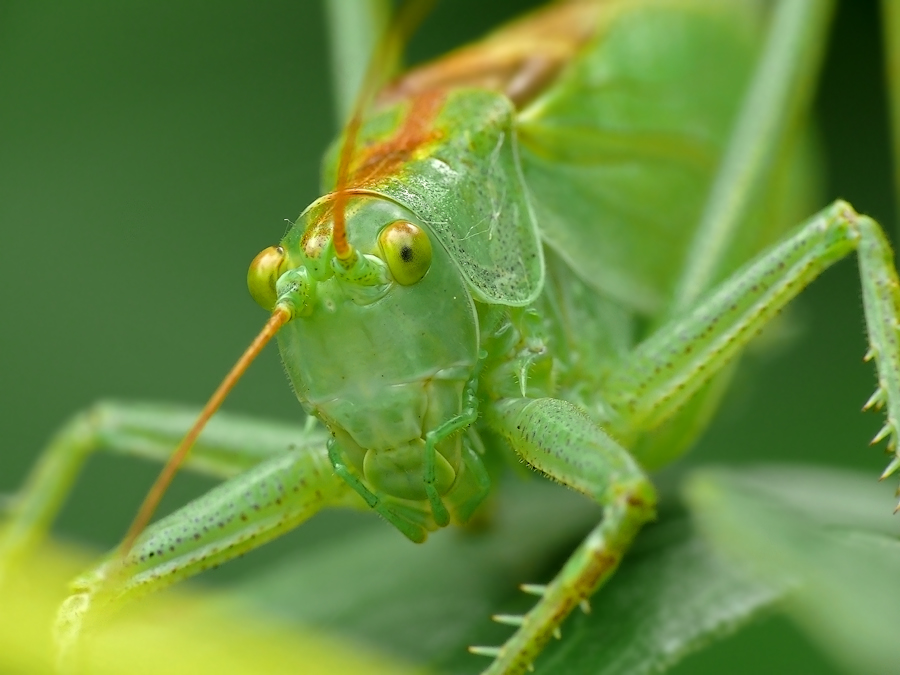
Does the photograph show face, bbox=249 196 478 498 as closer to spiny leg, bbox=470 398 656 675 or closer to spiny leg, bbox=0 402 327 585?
spiny leg, bbox=470 398 656 675

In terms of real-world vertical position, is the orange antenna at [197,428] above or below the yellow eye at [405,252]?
below

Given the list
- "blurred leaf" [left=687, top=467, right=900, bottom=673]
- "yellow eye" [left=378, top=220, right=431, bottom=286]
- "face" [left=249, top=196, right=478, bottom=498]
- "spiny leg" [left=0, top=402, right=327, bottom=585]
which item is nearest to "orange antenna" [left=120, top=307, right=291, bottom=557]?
"face" [left=249, top=196, right=478, bottom=498]

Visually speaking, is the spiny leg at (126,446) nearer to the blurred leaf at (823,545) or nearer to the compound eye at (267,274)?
the compound eye at (267,274)

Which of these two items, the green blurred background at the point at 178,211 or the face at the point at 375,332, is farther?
the green blurred background at the point at 178,211

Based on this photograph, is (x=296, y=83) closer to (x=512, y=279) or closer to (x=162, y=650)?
(x=512, y=279)

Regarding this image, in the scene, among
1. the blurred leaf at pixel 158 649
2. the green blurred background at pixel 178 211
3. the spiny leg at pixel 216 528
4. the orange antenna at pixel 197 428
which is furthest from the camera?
the green blurred background at pixel 178 211

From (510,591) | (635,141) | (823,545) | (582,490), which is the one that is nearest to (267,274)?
(582,490)

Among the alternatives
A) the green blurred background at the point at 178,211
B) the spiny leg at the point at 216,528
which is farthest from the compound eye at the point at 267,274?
the green blurred background at the point at 178,211
